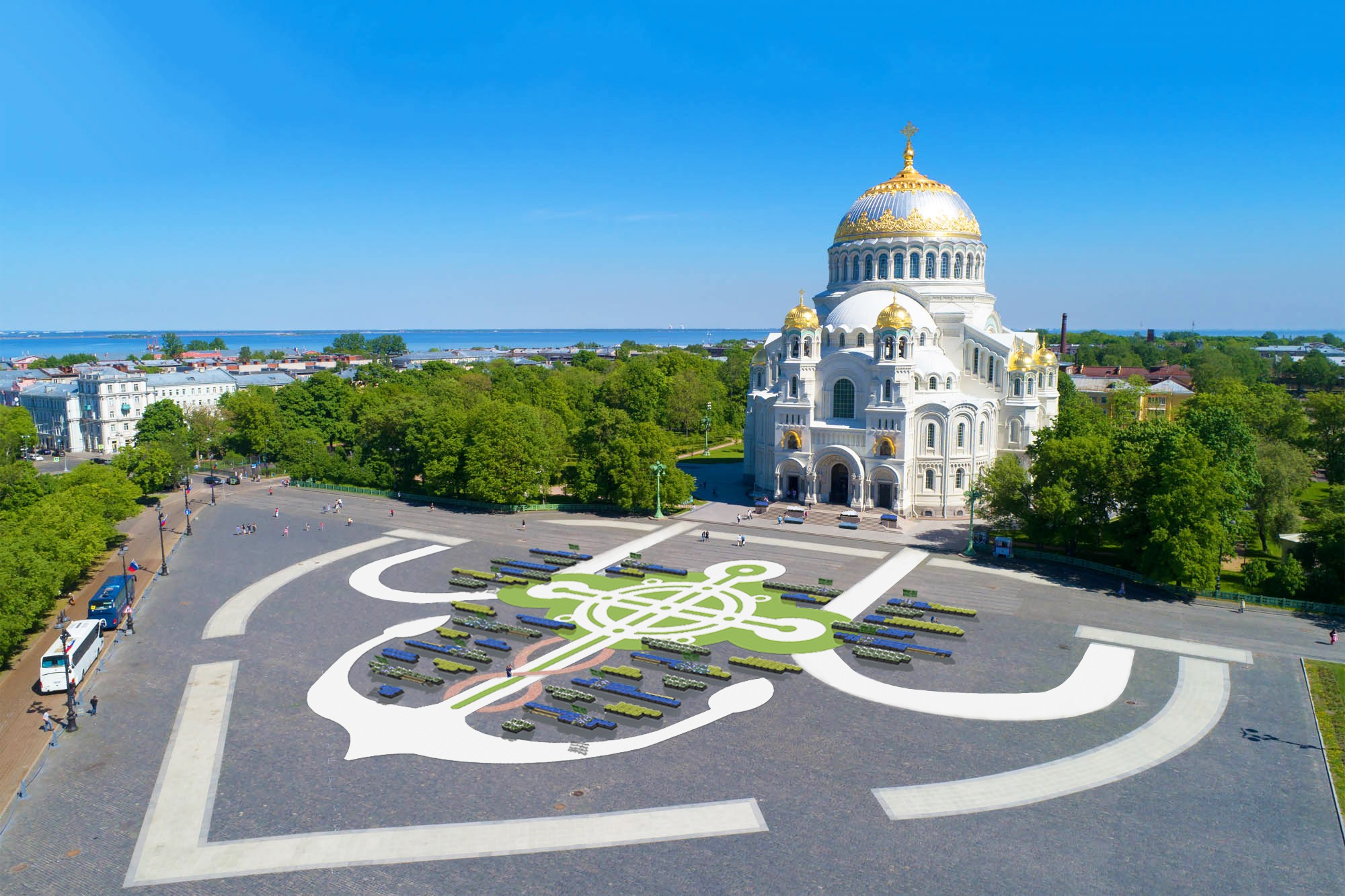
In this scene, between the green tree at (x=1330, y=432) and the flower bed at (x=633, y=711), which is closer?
the flower bed at (x=633, y=711)

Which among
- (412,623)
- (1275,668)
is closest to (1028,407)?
(1275,668)

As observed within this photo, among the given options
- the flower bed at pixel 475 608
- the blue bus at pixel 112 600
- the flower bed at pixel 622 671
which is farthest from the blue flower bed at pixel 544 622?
the blue bus at pixel 112 600

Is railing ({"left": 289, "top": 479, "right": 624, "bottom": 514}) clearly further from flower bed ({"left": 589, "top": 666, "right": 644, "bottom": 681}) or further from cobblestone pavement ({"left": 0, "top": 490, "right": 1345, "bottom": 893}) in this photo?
flower bed ({"left": 589, "top": 666, "right": 644, "bottom": 681})

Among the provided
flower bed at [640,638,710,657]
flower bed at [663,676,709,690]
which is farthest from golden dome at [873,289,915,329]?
flower bed at [663,676,709,690]

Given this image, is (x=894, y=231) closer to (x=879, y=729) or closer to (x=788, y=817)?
(x=879, y=729)

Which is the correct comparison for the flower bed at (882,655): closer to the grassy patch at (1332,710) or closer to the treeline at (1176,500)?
the grassy patch at (1332,710)

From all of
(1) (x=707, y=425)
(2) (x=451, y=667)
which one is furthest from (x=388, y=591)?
(1) (x=707, y=425)
